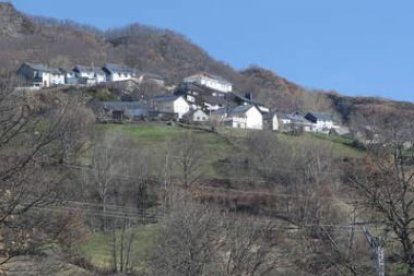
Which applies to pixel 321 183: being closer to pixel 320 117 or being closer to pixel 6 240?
pixel 6 240

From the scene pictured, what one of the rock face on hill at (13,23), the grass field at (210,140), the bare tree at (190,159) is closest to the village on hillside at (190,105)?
the grass field at (210,140)

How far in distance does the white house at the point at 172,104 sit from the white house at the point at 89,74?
71.6ft

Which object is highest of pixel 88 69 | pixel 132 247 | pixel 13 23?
pixel 13 23

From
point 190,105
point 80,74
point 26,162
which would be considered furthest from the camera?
point 80,74

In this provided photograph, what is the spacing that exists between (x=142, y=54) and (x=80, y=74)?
3194cm

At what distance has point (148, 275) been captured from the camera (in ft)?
95.2

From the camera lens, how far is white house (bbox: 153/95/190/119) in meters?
71.8

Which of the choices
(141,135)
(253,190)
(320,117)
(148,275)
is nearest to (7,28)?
(320,117)

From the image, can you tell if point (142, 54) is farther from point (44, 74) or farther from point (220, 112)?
point (220, 112)

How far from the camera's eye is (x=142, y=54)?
4980 inches

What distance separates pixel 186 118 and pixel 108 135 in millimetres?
17721

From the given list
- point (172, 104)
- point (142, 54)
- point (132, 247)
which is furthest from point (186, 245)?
point (142, 54)

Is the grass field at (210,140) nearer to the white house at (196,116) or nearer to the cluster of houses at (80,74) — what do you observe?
the white house at (196,116)

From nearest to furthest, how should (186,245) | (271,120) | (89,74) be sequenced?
(186,245), (271,120), (89,74)
